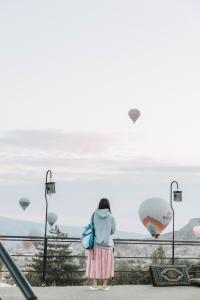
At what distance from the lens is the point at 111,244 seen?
32.1 feet

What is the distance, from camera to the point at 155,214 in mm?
17844

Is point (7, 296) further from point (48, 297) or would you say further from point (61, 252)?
point (61, 252)

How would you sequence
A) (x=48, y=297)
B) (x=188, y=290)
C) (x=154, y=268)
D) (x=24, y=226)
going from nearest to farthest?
(x=48, y=297) < (x=188, y=290) < (x=154, y=268) < (x=24, y=226)

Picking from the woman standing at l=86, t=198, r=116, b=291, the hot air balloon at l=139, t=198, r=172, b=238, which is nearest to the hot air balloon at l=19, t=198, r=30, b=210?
the hot air balloon at l=139, t=198, r=172, b=238

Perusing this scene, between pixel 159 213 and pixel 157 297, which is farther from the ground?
pixel 159 213

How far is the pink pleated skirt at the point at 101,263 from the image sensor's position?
32.1 feet

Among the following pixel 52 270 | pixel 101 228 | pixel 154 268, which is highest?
pixel 101 228

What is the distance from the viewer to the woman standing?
964cm

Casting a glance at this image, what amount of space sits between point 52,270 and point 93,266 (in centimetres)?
3330

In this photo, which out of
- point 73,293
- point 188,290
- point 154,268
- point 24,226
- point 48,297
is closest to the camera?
point 48,297

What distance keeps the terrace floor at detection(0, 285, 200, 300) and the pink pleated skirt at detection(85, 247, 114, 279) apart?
0.27 metres

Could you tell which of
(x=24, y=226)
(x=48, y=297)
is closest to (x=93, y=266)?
(x=48, y=297)

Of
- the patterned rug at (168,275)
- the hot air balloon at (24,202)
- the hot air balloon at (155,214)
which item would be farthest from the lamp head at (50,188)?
the hot air balloon at (24,202)

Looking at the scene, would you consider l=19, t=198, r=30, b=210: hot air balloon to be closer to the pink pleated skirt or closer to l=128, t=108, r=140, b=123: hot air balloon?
l=128, t=108, r=140, b=123: hot air balloon
